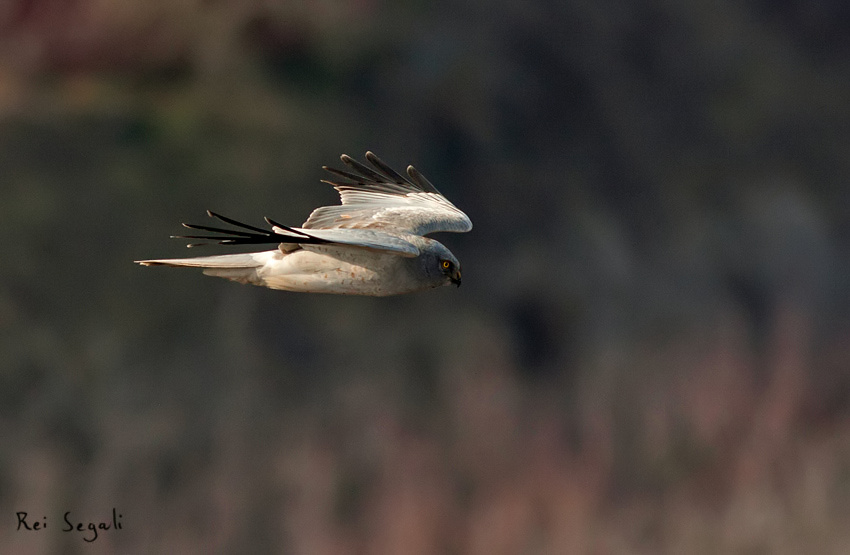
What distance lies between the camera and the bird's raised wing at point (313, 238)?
1152 centimetres

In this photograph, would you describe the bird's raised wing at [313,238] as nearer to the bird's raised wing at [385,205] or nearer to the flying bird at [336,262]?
the flying bird at [336,262]

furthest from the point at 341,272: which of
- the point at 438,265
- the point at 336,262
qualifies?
the point at 438,265

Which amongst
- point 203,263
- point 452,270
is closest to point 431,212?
point 452,270

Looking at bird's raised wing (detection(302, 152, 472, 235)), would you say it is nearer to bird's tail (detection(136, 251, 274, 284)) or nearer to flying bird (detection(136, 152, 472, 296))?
flying bird (detection(136, 152, 472, 296))

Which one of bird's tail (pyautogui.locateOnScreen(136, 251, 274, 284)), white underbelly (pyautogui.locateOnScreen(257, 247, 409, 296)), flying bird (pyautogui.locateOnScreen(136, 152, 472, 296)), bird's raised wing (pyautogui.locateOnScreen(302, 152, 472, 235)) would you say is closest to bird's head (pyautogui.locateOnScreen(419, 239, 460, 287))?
flying bird (pyautogui.locateOnScreen(136, 152, 472, 296))

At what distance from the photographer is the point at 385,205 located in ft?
53.5

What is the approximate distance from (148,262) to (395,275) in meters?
2.93

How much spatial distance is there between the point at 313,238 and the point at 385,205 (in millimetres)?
4688

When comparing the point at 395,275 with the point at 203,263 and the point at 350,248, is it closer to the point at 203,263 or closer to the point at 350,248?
the point at 350,248

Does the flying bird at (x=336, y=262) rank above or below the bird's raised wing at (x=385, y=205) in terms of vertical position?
below

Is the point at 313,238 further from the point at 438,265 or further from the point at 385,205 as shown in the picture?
the point at 385,205

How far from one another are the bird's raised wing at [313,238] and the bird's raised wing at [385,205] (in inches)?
65.6

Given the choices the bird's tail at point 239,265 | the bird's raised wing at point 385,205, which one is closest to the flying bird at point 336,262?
the bird's tail at point 239,265

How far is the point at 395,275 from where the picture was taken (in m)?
12.9
